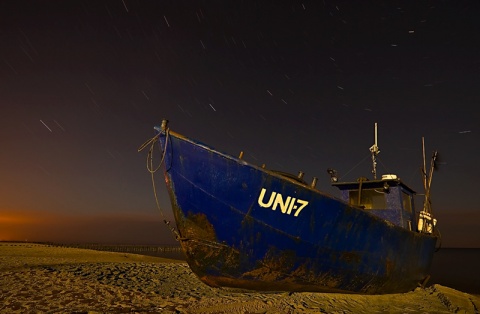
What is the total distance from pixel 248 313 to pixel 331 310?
2042 millimetres

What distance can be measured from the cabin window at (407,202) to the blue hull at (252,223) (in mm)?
4587

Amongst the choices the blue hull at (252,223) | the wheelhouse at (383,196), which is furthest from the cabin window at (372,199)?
the blue hull at (252,223)

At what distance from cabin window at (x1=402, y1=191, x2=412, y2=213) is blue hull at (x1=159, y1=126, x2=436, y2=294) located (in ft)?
15.0

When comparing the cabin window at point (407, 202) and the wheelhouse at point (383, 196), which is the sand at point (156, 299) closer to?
the wheelhouse at point (383, 196)

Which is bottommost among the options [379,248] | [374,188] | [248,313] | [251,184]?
[248,313]

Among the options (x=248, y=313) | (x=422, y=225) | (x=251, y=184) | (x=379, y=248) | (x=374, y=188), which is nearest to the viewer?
(x=248, y=313)

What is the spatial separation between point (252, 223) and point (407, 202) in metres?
7.69

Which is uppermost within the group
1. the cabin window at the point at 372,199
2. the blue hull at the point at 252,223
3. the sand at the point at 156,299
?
the cabin window at the point at 372,199

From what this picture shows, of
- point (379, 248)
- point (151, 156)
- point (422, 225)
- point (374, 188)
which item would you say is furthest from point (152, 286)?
point (422, 225)

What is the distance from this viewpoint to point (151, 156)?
7.43 metres

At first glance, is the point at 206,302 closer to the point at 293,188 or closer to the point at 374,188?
the point at 293,188

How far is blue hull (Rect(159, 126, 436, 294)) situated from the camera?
704 cm

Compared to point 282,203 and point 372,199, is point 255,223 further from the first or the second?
point 372,199

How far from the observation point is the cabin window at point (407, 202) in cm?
1155
